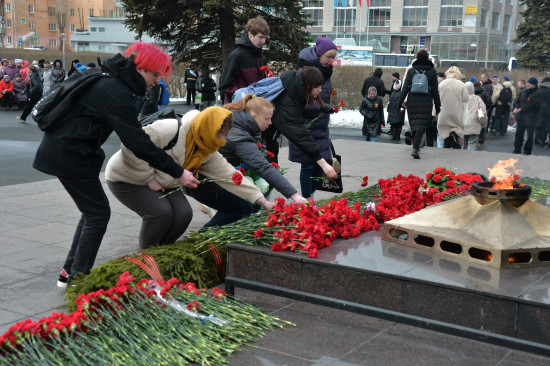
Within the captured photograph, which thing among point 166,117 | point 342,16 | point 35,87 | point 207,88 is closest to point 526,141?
point 207,88

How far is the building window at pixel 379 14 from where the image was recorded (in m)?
75.1

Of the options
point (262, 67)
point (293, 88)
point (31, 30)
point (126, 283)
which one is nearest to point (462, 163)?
point (262, 67)

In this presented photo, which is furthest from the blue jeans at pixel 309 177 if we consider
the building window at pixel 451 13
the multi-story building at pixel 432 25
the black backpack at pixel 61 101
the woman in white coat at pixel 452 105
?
the building window at pixel 451 13

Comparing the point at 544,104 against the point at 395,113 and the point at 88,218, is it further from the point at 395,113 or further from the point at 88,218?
the point at 88,218

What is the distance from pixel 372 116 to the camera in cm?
1456

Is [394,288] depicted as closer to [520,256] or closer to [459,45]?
[520,256]

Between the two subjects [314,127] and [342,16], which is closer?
[314,127]

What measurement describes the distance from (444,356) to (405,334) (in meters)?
0.34

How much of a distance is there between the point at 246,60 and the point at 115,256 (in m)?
2.48

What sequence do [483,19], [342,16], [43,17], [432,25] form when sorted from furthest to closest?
[43,17], [342,16], [432,25], [483,19]

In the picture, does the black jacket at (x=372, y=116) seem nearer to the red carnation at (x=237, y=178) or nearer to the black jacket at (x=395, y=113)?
the black jacket at (x=395, y=113)

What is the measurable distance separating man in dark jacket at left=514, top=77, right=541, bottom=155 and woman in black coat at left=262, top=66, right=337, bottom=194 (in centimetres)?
967

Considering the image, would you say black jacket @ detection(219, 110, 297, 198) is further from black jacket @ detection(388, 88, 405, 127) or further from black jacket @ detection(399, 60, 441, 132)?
black jacket @ detection(388, 88, 405, 127)

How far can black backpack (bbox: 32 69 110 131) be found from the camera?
161 inches
